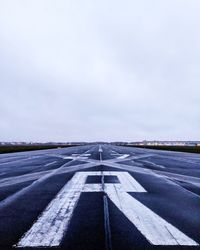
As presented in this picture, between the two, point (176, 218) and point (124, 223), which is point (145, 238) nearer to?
point (124, 223)

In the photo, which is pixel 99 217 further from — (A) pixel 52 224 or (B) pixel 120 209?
(A) pixel 52 224

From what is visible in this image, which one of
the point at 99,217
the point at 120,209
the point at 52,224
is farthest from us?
the point at 120,209

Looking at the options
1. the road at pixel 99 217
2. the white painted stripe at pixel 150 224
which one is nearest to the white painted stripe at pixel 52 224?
the road at pixel 99 217

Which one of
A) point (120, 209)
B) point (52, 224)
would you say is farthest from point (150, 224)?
point (52, 224)

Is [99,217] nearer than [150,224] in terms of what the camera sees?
No

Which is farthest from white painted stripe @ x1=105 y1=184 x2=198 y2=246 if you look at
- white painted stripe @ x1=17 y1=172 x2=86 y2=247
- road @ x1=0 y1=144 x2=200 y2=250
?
white painted stripe @ x1=17 y1=172 x2=86 y2=247

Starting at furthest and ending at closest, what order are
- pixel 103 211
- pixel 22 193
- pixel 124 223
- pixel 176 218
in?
pixel 22 193 < pixel 103 211 < pixel 176 218 < pixel 124 223

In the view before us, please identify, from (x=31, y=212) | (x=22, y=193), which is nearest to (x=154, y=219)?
(x=31, y=212)

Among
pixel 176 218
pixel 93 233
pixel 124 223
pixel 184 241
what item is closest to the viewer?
pixel 184 241

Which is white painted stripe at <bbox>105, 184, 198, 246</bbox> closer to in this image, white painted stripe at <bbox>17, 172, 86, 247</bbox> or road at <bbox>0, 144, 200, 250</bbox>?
road at <bbox>0, 144, 200, 250</bbox>

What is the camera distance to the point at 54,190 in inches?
321

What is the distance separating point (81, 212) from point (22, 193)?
10.0 feet

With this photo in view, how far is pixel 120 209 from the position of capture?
5.80m

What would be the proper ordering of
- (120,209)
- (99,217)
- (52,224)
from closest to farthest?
(52,224) < (99,217) < (120,209)
